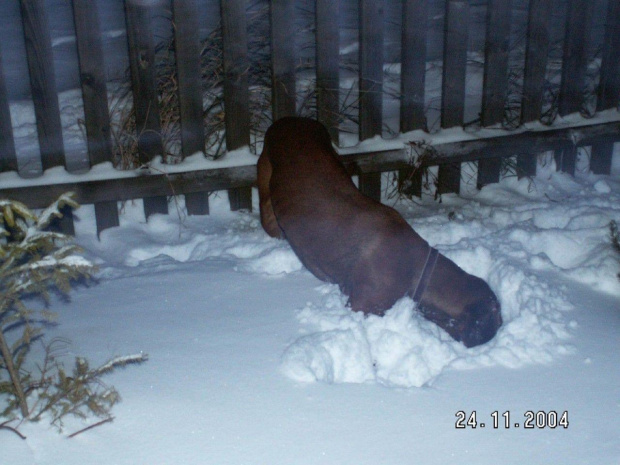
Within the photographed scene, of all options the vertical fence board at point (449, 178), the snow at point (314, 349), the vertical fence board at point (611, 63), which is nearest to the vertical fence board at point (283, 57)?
the snow at point (314, 349)

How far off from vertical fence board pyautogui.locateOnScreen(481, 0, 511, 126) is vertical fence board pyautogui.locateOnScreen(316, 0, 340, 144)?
3.50 ft

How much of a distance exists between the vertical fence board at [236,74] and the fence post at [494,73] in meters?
1.64

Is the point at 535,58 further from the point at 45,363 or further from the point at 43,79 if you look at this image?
the point at 45,363


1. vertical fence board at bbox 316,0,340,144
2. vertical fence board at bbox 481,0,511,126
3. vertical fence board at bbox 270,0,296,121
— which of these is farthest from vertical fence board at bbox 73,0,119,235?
vertical fence board at bbox 481,0,511,126

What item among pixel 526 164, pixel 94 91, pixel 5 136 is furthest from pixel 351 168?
pixel 5 136

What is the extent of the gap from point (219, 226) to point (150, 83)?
954 mm

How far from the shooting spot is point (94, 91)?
4.17m

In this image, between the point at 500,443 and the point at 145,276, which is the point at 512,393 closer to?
the point at 500,443

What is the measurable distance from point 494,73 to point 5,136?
3107mm

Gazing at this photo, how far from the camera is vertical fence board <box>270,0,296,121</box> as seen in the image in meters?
4.36

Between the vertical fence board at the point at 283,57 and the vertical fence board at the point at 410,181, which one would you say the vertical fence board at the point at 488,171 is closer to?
the vertical fence board at the point at 410,181

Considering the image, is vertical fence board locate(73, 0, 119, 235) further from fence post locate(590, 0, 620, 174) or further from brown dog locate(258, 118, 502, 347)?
fence post locate(590, 0, 620, 174)

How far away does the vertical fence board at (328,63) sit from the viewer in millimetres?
4426

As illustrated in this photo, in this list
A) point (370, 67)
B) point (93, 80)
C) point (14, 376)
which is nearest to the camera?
point (14, 376)
